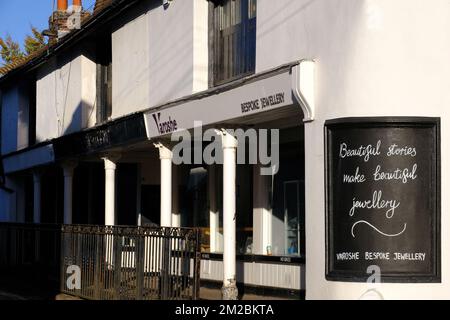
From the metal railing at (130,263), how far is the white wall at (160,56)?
127 inches

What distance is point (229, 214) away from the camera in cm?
1518

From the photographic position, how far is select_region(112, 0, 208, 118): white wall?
55.1ft

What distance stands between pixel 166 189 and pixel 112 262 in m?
2.42

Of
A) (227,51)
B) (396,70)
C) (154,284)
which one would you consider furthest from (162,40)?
(396,70)

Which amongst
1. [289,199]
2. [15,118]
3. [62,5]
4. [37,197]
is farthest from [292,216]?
[15,118]

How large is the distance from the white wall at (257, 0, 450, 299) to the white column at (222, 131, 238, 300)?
296 cm

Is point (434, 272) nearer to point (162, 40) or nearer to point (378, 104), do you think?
point (378, 104)

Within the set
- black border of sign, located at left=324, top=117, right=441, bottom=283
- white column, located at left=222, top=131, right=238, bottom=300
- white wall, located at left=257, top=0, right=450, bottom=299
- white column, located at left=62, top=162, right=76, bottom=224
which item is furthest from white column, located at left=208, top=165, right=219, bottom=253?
black border of sign, located at left=324, top=117, right=441, bottom=283

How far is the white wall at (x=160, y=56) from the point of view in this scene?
16781mm

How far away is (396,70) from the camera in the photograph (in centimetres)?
1170

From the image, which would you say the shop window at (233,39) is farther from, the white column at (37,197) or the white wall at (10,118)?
the white wall at (10,118)

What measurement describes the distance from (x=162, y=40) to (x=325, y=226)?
7.64 metres

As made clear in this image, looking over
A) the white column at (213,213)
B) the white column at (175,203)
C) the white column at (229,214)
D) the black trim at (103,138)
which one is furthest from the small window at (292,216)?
the white column at (175,203)

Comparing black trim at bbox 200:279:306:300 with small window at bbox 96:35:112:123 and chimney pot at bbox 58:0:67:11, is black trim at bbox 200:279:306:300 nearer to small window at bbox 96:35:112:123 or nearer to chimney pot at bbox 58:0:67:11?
small window at bbox 96:35:112:123
